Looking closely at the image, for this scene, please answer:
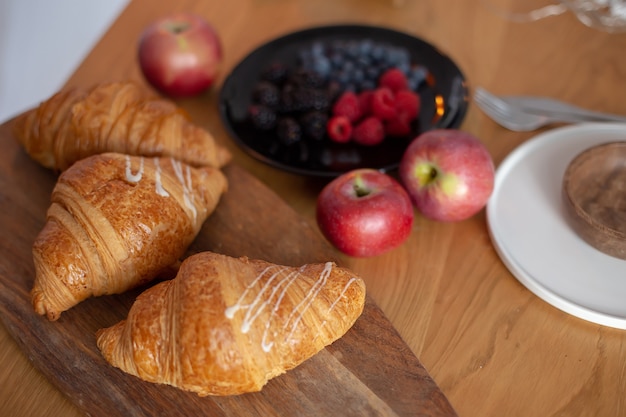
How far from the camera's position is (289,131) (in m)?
1.29

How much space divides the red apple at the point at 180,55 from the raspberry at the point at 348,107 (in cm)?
36

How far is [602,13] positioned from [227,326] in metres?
1.35

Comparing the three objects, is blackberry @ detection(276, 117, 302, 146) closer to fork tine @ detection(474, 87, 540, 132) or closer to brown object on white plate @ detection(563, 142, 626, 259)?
fork tine @ detection(474, 87, 540, 132)

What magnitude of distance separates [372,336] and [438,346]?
0.40 feet

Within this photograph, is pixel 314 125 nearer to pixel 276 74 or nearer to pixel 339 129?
pixel 339 129

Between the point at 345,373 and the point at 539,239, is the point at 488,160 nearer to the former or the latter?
the point at 539,239

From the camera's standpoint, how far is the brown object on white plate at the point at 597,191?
3.51ft

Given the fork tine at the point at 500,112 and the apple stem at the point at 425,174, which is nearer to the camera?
the apple stem at the point at 425,174

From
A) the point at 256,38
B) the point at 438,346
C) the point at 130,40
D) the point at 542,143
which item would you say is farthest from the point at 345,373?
the point at 130,40

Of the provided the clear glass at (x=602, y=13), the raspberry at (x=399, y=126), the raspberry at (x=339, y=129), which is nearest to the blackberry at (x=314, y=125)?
the raspberry at (x=339, y=129)

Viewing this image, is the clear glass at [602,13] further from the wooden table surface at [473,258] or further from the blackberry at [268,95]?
the blackberry at [268,95]

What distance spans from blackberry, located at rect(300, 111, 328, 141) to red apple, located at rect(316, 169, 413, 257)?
7.9 inches

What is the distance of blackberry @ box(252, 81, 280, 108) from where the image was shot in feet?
4.49

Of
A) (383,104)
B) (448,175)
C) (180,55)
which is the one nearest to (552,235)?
(448,175)
